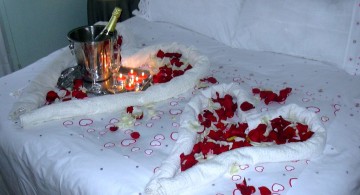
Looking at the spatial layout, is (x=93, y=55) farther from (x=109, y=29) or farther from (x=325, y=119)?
(x=325, y=119)

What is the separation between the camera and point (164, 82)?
1.55m

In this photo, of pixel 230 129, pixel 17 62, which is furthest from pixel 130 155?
pixel 17 62

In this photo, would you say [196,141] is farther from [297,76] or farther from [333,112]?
[297,76]

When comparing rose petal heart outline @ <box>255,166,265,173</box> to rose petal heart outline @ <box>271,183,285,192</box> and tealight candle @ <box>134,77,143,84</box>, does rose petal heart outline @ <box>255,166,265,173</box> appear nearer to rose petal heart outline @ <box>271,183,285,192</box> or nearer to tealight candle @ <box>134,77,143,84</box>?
rose petal heart outline @ <box>271,183,285,192</box>

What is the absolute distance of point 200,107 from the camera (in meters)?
1.38

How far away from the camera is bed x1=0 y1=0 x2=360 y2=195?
3.56ft

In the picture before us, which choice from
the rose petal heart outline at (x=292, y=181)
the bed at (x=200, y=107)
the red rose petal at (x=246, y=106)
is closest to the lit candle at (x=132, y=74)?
the bed at (x=200, y=107)

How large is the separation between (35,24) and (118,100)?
5.01ft

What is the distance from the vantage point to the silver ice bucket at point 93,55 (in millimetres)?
1478

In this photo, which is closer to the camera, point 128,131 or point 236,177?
point 236,177

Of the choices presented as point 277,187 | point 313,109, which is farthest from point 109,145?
point 313,109

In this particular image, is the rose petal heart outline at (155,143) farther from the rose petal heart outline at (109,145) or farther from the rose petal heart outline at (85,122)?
the rose petal heart outline at (85,122)

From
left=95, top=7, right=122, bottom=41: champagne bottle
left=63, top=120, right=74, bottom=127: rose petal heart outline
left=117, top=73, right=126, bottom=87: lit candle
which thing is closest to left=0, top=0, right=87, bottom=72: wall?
left=95, top=7, right=122, bottom=41: champagne bottle

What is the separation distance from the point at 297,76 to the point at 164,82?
557mm
